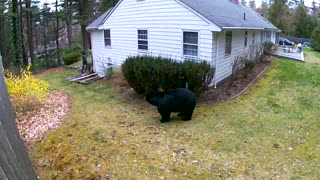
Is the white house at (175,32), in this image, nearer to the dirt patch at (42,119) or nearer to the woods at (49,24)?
the dirt patch at (42,119)

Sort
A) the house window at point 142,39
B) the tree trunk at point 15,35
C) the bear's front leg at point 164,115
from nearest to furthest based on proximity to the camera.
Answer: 1. the bear's front leg at point 164,115
2. the house window at point 142,39
3. the tree trunk at point 15,35

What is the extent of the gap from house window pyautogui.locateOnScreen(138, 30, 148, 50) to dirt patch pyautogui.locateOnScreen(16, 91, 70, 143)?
508 cm

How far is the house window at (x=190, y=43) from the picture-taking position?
12.6 meters

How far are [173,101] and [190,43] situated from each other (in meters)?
5.06

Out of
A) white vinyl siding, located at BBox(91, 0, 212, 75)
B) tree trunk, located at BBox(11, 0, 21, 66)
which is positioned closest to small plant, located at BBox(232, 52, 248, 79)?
white vinyl siding, located at BBox(91, 0, 212, 75)

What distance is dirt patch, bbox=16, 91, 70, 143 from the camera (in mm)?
8569

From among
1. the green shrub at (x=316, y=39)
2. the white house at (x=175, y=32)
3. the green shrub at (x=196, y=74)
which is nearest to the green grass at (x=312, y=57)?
the green shrub at (x=316, y=39)

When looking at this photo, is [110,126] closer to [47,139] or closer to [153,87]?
[47,139]

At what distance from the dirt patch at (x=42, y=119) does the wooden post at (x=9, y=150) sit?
23.2ft

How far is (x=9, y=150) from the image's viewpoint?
1481 millimetres

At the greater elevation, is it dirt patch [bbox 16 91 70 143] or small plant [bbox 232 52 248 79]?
small plant [bbox 232 52 248 79]

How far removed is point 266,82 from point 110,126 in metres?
8.64

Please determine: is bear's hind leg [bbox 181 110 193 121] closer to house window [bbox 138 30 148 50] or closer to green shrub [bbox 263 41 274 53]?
house window [bbox 138 30 148 50]

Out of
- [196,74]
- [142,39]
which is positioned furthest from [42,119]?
[142,39]
